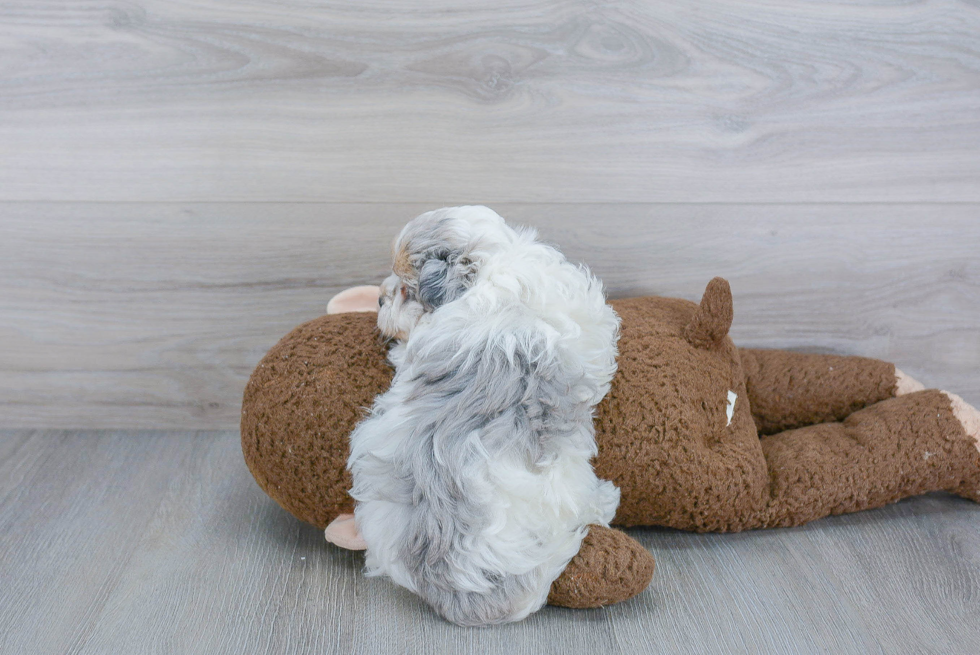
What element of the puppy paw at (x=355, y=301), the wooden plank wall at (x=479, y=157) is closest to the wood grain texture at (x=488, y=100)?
the wooden plank wall at (x=479, y=157)

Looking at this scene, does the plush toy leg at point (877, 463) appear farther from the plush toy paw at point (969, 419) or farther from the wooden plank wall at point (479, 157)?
the wooden plank wall at point (479, 157)

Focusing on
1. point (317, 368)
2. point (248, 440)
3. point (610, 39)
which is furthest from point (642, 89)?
point (248, 440)

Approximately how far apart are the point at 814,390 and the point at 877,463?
0.17m

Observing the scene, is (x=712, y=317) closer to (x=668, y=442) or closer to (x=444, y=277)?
(x=668, y=442)

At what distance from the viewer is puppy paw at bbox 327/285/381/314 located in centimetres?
112

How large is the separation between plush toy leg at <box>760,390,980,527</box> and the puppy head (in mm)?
518

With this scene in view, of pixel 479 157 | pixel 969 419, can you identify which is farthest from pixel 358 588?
pixel 969 419

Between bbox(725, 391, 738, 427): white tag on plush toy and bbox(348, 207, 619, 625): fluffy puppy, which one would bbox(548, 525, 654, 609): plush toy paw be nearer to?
bbox(348, 207, 619, 625): fluffy puppy

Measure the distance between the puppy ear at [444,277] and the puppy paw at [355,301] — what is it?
0.26 meters

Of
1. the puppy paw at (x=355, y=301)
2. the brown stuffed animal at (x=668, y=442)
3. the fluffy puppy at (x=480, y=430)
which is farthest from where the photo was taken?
the puppy paw at (x=355, y=301)

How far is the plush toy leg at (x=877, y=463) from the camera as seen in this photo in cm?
102

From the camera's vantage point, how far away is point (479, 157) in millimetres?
1184

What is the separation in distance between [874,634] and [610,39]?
0.88 metres

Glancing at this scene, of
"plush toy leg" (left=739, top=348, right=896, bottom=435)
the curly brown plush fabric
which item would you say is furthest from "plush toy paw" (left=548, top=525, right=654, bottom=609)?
"plush toy leg" (left=739, top=348, right=896, bottom=435)
